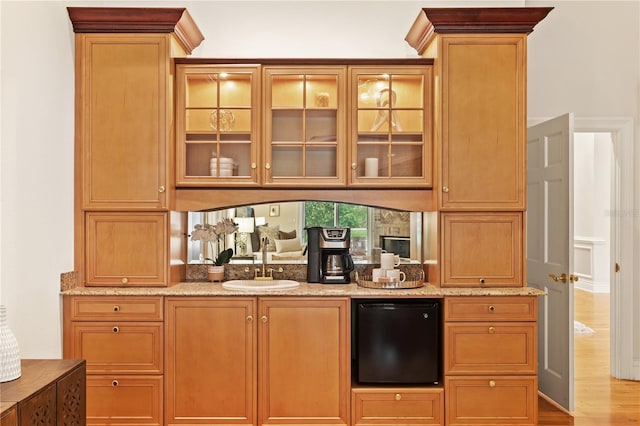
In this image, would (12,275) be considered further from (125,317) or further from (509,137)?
(509,137)

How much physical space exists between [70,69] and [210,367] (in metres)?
2.03

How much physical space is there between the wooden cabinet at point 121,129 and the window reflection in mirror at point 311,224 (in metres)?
0.52

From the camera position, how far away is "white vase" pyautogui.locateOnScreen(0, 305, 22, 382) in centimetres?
205

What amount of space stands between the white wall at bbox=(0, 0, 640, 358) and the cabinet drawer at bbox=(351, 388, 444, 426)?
1.83 metres

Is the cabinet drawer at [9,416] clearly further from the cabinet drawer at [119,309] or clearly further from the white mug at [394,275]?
the white mug at [394,275]

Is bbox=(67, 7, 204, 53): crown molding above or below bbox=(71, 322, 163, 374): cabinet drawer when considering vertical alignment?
above

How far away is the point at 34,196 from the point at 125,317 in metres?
0.87

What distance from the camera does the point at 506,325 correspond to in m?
3.10

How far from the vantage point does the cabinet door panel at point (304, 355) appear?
3.08 m

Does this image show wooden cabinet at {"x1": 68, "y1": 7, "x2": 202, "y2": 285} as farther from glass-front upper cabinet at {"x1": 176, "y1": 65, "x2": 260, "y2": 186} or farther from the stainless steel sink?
the stainless steel sink

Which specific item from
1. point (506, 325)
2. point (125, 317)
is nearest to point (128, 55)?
point (125, 317)

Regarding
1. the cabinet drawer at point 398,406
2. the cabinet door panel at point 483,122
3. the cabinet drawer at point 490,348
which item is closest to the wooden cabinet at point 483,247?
the cabinet door panel at point 483,122

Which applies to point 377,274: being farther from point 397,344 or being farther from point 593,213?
point 593,213

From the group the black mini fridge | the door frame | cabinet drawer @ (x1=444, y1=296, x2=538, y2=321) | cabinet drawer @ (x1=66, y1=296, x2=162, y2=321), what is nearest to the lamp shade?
cabinet drawer @ (x1=66, y1=296, x2=162, y2=321)
